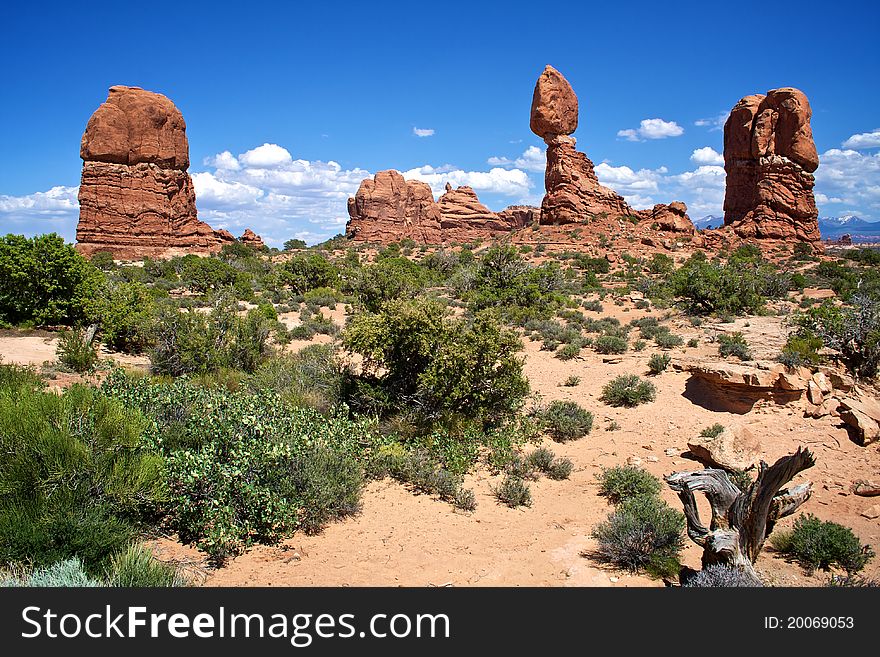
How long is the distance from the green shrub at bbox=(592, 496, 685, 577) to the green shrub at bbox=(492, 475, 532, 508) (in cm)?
127

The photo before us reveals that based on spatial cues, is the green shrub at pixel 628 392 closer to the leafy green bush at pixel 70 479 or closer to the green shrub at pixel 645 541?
the green shrub at pixel 645 541

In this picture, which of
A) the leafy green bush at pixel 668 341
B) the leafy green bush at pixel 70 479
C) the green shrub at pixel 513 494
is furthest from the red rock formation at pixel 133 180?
the green shrub at pixel 513 494

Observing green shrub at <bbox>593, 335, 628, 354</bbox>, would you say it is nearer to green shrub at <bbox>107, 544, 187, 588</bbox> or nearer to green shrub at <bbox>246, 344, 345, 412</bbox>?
green shrub at <bbox>246, 344, 345, 412</bbox>

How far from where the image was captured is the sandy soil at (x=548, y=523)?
4.92 meters

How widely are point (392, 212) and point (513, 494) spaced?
63756mm

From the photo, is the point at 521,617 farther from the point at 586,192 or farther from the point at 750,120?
the point at 750,120

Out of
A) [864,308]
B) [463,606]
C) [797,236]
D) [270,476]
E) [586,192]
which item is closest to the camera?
[463,606]

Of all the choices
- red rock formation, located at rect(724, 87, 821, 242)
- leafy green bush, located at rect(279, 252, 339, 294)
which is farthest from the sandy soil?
red rock formation, located at rect(724, 87, 821, 242)

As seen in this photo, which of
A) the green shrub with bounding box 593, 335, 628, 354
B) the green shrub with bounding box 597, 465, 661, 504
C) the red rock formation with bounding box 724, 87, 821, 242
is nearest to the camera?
→ the green shrub with bounding box 597, 465, 661, 504

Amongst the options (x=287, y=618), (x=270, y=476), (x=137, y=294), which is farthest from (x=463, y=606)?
(x=137, y=294)

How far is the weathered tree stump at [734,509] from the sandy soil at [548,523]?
742 mm

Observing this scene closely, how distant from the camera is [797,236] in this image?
A: 3691 cm

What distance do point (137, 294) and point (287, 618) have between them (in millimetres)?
12969

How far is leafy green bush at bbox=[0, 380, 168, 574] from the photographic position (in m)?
Answer: 4.04
